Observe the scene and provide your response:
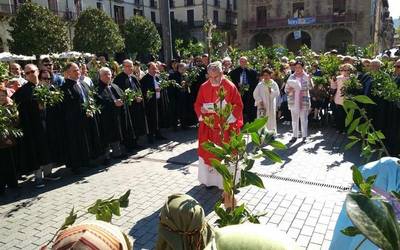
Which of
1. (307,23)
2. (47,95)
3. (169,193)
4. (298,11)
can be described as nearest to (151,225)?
(169,193)

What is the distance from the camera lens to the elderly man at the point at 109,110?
7916mm

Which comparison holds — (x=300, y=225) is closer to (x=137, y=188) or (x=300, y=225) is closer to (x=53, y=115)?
(x=137, y=188)

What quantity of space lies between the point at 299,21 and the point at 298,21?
114 mm

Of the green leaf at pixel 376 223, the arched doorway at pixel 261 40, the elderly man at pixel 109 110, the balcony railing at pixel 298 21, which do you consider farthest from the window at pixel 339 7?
the green leaf at pixel 376 223

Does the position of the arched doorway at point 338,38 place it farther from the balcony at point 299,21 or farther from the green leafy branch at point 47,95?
the green leafy branch at point 47,95

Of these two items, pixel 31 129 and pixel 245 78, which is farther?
pixel 245 78

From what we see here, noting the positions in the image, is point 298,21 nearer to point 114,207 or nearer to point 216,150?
point 216,150

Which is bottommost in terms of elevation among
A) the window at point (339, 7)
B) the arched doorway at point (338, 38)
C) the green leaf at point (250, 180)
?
the green leaf at point (250, 180)

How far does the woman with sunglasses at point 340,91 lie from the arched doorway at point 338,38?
36138 mm

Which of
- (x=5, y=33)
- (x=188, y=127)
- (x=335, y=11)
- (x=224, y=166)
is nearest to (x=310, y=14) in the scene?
(x=335, y=11)

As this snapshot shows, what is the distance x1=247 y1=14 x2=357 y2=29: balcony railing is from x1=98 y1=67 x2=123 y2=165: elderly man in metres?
39.0

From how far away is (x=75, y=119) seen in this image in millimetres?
7133

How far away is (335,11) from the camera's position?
4231 cm

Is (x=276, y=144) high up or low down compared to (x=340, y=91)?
up
